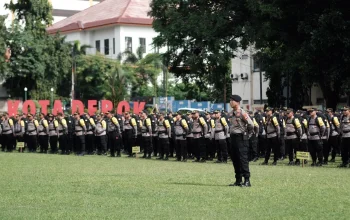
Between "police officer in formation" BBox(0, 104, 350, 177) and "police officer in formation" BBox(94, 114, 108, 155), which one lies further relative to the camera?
"police officer in formation" BBox(94, 114, 108, 155)

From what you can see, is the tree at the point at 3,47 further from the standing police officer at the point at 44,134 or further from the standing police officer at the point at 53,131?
the standing police officer at the point at 53,131

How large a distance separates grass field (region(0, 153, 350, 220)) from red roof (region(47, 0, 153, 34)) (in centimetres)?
7715

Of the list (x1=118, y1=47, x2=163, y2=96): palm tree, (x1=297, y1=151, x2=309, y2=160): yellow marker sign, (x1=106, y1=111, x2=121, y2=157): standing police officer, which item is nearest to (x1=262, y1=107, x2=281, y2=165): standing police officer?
(x1=297, y1=151, x2=309, y2=160): yellow marker sign

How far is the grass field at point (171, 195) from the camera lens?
45.3 feet

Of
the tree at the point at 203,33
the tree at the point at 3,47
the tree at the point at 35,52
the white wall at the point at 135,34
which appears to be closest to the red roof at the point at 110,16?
the white wall at the point at 135,34

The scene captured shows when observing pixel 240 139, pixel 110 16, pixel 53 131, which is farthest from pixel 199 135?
pixel 110 16

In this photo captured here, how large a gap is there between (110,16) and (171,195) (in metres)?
86.3

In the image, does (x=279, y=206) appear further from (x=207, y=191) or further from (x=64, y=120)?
(x=64, y=120)

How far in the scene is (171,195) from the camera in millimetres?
16656

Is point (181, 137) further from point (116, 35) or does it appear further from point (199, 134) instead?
point (116, 35)

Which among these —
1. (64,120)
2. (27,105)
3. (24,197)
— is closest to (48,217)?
(24,197)

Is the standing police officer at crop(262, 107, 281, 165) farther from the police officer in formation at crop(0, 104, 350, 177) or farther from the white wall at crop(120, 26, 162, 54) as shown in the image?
the white wall at crop(120, 26, 162, 54)

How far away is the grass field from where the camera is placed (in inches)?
544

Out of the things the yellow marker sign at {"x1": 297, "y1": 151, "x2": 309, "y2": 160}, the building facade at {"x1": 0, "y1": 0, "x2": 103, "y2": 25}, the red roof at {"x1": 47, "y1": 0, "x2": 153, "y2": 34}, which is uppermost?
the building facade at {"x1": 0, "y1": 0, "x2": 103, "y2": 25}
